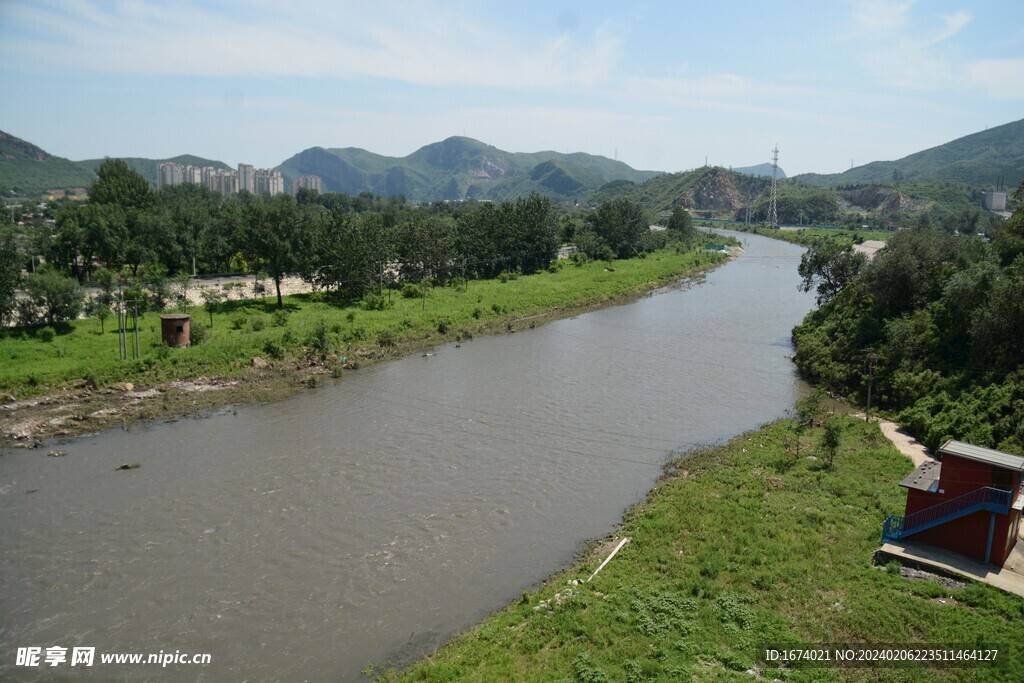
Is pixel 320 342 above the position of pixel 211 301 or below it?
below

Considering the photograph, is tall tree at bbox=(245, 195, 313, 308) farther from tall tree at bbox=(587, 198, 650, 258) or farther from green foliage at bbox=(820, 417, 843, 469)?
tall tree at bbox=(587, 198, 650, 258)

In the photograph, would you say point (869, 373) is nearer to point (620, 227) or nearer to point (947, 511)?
point (947, 511)

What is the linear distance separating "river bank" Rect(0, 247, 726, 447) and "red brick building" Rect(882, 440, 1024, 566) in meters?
20.5

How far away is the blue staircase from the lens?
40.7ft

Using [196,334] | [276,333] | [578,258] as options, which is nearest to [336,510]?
[196,334]

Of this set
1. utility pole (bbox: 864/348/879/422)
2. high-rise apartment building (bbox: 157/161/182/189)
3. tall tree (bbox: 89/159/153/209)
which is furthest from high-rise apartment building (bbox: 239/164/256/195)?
utility pole (bbox: 864/348/879/422)

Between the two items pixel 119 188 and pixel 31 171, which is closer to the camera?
pixel 119 188

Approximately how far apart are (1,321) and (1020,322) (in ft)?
120

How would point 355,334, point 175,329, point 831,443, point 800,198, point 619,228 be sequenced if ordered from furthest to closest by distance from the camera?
point 800,198, point 619,228, point 355,334, point 175,329, point 831,443

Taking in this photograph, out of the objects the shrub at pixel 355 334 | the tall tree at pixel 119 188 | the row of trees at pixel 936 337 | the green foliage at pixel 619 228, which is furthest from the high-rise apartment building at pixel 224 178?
the row of trees at pixel 936 337

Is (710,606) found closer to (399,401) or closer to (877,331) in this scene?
(399,401)

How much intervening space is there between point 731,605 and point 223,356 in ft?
72.8

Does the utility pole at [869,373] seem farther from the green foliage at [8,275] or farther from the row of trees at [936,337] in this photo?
the green foliage at [8,275]

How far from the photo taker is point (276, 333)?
29.7 metres
